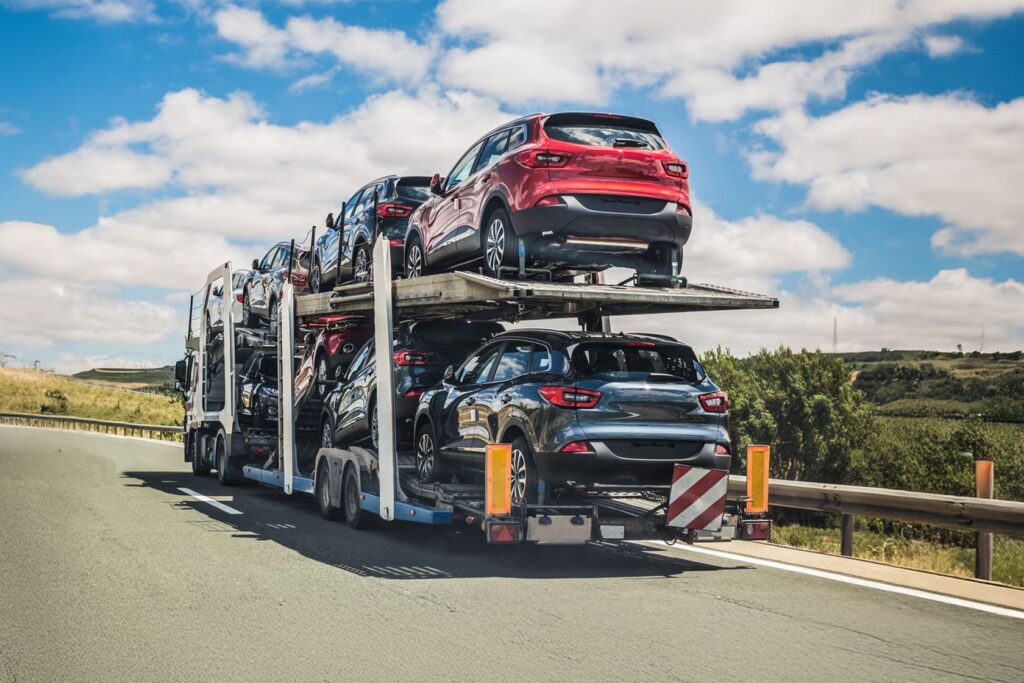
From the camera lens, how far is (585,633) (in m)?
6.85

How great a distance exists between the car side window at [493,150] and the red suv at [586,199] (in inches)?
1.9

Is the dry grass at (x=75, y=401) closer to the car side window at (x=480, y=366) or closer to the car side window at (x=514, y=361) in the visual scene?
the car side window at (x=480, y=366)

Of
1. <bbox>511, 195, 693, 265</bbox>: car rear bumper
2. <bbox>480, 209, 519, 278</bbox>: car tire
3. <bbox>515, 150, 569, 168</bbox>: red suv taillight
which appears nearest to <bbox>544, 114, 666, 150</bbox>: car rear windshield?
<bbox>515, 150, 569, 168</bbox>: red suv taillight

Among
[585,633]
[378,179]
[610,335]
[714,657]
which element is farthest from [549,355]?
[378,179]

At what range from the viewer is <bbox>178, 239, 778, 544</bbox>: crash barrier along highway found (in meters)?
8.82

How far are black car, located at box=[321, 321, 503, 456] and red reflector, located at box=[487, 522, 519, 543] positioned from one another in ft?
8.21

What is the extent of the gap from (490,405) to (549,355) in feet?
2.89

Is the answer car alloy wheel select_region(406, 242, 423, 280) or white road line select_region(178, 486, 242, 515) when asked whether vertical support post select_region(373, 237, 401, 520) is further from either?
white road line select_region(178, 486, 242, 515)

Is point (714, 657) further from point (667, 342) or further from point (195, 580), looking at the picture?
point (195, 580)

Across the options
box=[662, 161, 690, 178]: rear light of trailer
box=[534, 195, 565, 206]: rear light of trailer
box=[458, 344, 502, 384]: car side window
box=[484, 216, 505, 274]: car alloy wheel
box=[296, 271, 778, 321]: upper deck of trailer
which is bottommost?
box=[458, 344, 502, 384]: car side window

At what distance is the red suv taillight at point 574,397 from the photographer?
8.88 meters

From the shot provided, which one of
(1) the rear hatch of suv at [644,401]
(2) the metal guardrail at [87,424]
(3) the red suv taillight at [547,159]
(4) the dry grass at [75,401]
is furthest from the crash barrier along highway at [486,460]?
(4) the dry grass at [75,401]

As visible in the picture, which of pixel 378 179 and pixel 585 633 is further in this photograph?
pixel 378 179

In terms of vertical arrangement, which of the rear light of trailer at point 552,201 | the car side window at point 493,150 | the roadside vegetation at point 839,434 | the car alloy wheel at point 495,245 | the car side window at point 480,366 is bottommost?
the roadside vegetation at point 839,434
